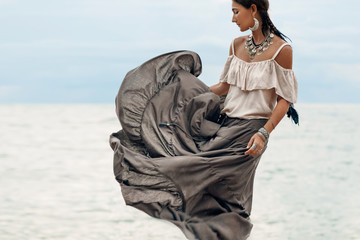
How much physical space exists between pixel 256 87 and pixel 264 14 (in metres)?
0.43

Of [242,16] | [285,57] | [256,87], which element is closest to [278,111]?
[256,87]

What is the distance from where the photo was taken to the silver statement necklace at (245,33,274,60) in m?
3.26

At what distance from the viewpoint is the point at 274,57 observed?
3.21m

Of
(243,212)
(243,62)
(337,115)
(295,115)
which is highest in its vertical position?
(243,62)

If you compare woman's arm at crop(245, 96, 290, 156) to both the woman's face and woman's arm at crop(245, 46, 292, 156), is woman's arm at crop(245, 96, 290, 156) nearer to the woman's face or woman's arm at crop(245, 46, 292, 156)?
woman's arm at crop(245, 46, 292, 156)

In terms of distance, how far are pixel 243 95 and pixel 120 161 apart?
2.76 feet

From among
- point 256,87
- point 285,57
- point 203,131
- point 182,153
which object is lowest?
point 182,153

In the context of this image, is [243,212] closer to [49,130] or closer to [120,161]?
[120,161]

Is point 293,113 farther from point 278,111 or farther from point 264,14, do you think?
point 264,14

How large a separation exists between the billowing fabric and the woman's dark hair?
0.52 metres

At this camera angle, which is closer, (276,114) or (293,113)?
(276,114)

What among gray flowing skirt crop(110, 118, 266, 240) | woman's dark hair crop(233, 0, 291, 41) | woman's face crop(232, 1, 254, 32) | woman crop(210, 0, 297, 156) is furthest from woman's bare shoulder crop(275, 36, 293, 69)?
gray flowing skirt crop(110, 118, 266, 240)

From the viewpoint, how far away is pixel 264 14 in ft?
10.7

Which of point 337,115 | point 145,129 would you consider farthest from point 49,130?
point 145,129
